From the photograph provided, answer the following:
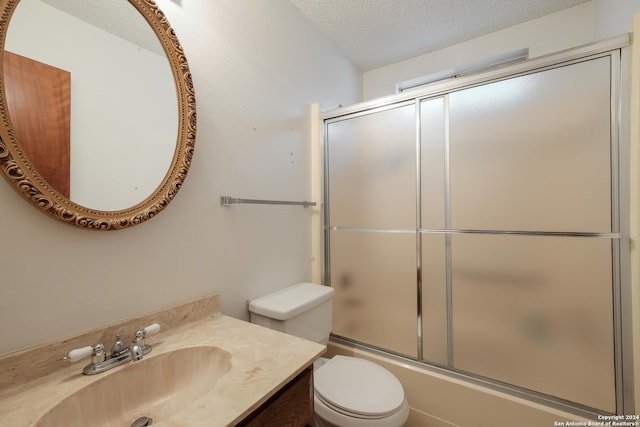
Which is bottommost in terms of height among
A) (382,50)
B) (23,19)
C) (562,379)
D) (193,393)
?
(562,379)

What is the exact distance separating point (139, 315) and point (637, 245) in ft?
6.24

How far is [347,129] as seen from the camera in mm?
1817

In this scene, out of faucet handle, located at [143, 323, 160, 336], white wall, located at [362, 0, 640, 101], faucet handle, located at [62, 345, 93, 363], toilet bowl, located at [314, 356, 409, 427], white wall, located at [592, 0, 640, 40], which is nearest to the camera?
faucet handle, located at [62, 345, 93, 363]

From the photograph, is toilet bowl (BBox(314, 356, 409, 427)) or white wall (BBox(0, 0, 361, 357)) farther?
toilet bowl (BBox(314, 356, 409, 427))

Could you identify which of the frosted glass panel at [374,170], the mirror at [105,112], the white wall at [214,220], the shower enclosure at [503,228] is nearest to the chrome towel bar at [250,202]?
the white wall at [214,220]

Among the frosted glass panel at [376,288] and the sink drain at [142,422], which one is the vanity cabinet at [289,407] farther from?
the frosted glass panel at [376,288]

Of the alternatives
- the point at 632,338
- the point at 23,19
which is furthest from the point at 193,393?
the point at 632,338

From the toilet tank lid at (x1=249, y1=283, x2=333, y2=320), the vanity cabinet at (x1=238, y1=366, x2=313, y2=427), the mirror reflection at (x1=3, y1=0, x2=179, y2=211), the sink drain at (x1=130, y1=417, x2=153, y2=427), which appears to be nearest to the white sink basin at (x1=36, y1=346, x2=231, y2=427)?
the sink drain at (x1=130, y1=417, x2=153, y2=427)

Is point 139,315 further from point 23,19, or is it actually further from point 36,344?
point 23,19

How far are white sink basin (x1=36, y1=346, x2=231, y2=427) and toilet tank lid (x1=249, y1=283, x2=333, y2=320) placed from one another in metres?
0.39

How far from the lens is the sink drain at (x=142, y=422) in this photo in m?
0.73

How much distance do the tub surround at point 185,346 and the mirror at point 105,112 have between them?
→ 35cm

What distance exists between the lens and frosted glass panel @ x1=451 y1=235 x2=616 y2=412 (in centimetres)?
116

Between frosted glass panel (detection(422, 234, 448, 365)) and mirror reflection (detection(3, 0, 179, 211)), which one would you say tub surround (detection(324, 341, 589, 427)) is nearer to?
frosted glass panel (detection(422, 234, 448, 365))
